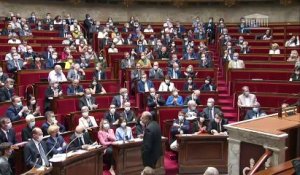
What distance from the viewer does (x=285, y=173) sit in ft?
8.71

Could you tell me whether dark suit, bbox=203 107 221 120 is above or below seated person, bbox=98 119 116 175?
above

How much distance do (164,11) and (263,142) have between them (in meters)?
10.8

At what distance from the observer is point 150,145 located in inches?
157

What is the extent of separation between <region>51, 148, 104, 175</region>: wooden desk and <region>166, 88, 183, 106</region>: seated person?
221cm

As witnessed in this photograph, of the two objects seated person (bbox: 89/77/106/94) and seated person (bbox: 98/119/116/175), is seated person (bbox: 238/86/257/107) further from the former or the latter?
seated person (bbox: 98/119/116/175)

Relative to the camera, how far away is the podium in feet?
9.83

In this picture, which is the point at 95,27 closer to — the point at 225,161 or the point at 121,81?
the point at 121,81

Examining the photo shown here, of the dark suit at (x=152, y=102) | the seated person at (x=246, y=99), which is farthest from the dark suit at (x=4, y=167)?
the seated person at (x=246, y=99)

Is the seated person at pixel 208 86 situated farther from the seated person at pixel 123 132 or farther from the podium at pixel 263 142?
the podium at pixel 263 142

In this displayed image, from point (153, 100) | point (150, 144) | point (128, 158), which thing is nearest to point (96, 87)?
point (153, 100)

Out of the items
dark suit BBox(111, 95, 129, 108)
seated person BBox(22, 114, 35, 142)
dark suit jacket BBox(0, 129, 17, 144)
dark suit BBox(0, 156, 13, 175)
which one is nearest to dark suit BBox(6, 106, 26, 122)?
seated person BBox(22, 114, 35, 142)

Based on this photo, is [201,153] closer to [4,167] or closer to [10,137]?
[10,137]

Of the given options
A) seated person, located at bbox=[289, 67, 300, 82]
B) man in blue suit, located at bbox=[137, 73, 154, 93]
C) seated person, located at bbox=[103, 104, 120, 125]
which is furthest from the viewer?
seated person, located at bbox=[289, 67, 300, 82]

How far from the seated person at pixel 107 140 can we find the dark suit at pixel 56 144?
622 millimetres
